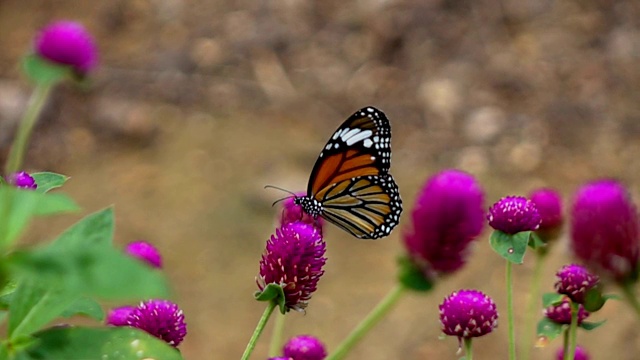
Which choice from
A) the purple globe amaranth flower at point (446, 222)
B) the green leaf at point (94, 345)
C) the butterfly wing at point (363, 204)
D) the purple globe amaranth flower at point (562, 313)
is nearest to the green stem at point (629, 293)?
the purple globe amaranth flower at point (446, 222)

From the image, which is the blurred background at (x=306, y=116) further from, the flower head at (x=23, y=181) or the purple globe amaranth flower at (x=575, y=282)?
the flower head at (x=23, y=181)

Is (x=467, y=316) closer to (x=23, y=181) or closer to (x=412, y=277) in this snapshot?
(x=412, y=277)

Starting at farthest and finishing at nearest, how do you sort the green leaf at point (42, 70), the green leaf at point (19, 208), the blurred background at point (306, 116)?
1. the blurred background at point (306, 116)
2. the green leaf at point (42, 70)
3. the green leaf at point (19, 208)

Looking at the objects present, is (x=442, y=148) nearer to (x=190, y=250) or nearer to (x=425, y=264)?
(x=190, y=250)

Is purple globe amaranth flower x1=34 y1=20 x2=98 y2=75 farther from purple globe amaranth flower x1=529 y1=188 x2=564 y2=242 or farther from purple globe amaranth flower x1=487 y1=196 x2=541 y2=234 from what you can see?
purple globe amaranth flower x1=487 y1=196 x2=541 y2=234

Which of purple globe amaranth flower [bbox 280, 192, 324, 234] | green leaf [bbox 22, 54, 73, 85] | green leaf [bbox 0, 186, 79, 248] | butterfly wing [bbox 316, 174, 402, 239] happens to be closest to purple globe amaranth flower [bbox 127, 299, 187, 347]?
purple globe amaranth flower [bbox 280, 192, 324, 234]

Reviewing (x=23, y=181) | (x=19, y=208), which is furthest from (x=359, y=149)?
(x=19, y=208)

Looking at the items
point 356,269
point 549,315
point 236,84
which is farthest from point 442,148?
point 549,315
